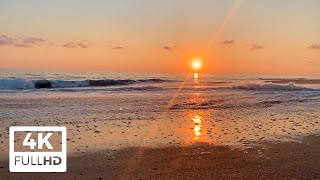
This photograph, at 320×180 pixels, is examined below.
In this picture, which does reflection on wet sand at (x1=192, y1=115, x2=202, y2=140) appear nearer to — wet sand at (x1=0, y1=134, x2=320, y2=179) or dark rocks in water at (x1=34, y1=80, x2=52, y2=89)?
wet sand at (x1=0, y1=134, x2=320, y2=179)

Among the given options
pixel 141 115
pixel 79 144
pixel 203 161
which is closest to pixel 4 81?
pixel 141 115

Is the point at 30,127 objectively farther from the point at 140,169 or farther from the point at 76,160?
the point at 140,169

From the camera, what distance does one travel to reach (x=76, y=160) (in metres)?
7.64

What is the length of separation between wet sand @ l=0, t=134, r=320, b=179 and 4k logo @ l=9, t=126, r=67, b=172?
0.22m

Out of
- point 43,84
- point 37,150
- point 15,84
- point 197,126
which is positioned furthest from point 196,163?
point 43,84

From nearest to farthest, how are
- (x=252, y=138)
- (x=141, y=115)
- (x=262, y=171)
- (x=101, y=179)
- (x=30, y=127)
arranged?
1. (x=101, y=179)
2. (x=262, y=171)
3. (x=252, y=138)
4. (x=30, y=127)
5. (x=141, y=115)

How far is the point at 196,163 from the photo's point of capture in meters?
7.52

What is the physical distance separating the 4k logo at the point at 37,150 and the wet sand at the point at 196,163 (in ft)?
0.73

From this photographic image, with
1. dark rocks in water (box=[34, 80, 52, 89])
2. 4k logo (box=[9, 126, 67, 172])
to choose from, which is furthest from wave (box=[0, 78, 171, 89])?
4k logo (box=[9, 126, 67, 172])

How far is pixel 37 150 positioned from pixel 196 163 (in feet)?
11.8

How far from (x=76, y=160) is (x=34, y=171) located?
1021mm

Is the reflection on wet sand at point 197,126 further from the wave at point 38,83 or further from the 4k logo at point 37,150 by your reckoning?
the wave at point 38,83

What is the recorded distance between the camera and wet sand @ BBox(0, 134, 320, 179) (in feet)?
22.0

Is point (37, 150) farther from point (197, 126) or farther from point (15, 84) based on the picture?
point (15, 84)
